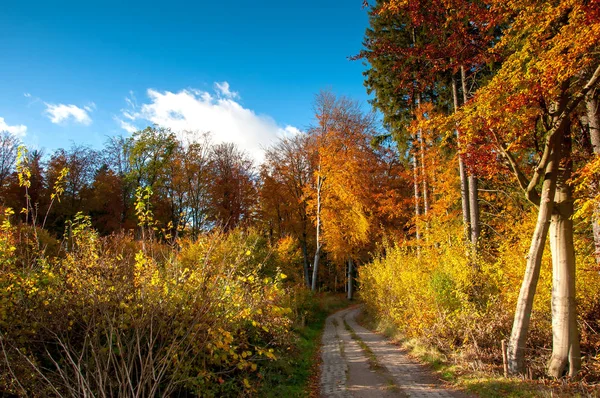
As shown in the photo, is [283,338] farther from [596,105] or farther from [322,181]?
[322,181]

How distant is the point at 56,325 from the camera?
12.2 ft

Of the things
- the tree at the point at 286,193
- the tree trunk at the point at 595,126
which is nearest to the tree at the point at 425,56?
the tree trunk at the point at 595,126

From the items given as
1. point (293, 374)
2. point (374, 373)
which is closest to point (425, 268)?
point (374, 373)

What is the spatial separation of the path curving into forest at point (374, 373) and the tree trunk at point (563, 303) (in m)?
2.03

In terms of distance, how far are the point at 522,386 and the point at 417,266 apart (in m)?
6.97

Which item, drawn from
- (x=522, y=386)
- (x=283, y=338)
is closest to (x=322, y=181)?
(x=283, y=338)

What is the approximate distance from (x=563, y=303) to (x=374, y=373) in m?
4.05

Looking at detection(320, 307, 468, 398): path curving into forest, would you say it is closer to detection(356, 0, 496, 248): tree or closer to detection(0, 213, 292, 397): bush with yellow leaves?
detection(0, 213, 292, 397): bush with yellow leaves

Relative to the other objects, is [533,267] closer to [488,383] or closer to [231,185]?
[488,383]

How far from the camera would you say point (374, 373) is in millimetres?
7988

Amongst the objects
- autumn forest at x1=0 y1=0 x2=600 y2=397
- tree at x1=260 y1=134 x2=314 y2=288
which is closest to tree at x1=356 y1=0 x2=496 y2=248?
autumn forest at x1=0 y1=0 x2=600 y2=397

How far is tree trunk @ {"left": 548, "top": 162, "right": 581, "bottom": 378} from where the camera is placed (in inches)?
254

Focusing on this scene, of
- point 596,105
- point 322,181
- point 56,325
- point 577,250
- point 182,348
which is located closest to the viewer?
point 56,325

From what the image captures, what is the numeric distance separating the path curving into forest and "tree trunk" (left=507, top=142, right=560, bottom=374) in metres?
1.46
